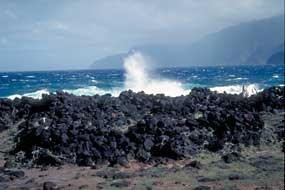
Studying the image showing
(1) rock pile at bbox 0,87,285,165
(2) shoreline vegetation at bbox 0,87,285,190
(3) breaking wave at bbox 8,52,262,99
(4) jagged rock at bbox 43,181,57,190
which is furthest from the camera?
(3) breaking wave at bbox 8,52,262,99

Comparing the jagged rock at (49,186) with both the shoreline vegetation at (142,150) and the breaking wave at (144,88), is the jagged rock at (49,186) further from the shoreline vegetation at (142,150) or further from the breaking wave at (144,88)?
the breaking wave at (144,88)

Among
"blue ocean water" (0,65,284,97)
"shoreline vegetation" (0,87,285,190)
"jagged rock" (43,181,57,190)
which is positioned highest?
"blue ocean water" (0,65,284,97)

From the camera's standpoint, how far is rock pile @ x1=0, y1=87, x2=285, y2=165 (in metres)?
10.6

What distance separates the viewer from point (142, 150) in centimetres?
1058

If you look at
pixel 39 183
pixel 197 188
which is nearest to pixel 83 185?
pixel 39 183

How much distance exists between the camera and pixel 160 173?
9344mm

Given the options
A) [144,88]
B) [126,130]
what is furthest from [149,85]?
[126,130]

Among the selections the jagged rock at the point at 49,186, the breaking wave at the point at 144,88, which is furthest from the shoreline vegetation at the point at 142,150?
the breaking wave at the point at 144,88

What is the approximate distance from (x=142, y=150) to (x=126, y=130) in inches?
78.7

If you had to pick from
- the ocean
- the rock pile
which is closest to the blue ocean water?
the ocean

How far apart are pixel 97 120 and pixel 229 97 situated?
5.15 metres

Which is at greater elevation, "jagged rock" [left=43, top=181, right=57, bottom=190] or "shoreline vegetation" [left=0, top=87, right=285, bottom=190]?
"shoreline vegetation" [left=0, top=87, right=285, bottom=190]

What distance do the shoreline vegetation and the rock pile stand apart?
23mm

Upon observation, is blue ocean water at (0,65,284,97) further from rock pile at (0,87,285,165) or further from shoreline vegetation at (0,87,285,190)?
shoreline vegetation at (0,87,285,190)
